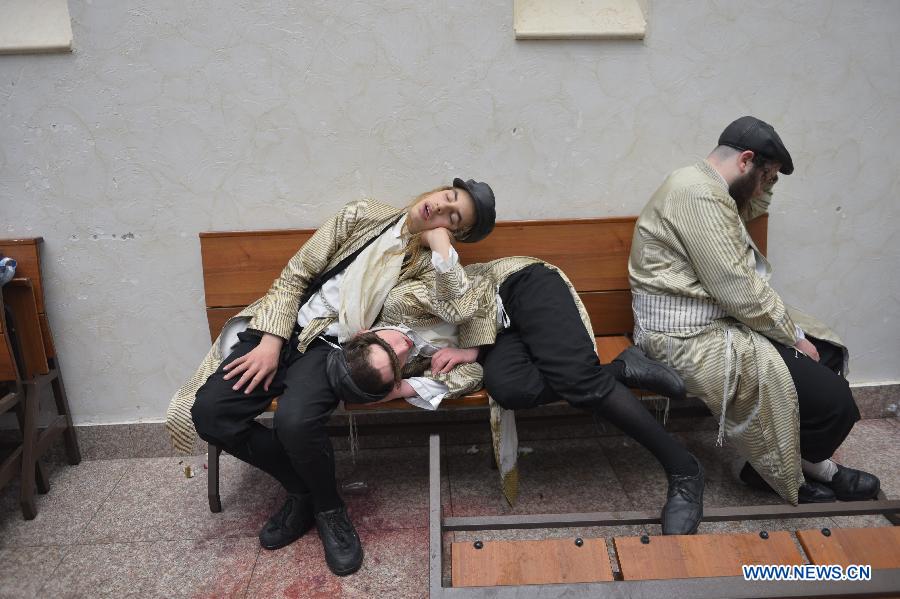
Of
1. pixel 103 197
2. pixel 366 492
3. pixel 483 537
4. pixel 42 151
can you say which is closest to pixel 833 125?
pixel 483 537

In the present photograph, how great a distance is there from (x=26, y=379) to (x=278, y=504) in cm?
132

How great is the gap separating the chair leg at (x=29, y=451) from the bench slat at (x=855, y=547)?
301cm

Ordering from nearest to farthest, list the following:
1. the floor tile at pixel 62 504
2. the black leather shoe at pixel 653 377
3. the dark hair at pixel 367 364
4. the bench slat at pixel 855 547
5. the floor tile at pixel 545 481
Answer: the bench slat at pixel 855 547, the dark hair at pixel 367 364, the black leather shoe at pixel 653 377, the floor tile at pixel 62 504, the floor tile at pixel 545 481

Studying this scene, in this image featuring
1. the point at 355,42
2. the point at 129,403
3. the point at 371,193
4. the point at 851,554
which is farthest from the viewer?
the point at 129,403

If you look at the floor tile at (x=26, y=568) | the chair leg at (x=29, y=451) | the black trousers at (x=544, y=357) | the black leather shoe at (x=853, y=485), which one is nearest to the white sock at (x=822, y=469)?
the black leather shoe at (x=853, y=485)

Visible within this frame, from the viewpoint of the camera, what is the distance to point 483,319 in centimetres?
255

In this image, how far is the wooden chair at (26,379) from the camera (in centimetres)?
277

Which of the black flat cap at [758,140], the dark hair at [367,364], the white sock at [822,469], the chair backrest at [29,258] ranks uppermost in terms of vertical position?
the black flat cap at [758,140]

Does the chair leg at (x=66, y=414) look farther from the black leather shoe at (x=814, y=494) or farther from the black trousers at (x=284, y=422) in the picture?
the black leather shoe at (x=814, y=494)

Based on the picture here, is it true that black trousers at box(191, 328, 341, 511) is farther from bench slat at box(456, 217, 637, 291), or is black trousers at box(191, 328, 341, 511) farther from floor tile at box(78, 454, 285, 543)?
bench slat at box(456, 217, 637, 291)

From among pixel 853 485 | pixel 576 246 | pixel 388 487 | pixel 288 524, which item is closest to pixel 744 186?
pixel 576 246

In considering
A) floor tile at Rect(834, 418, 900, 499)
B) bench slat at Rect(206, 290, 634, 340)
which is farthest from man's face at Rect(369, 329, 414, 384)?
floor tile at Rect(834, 418, 900, 499)

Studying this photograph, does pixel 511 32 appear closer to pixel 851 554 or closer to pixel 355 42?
pixel 355 42

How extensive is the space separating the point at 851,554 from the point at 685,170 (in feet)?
5.12
